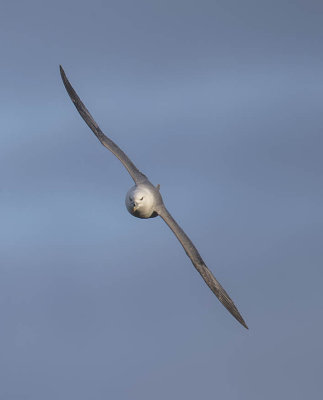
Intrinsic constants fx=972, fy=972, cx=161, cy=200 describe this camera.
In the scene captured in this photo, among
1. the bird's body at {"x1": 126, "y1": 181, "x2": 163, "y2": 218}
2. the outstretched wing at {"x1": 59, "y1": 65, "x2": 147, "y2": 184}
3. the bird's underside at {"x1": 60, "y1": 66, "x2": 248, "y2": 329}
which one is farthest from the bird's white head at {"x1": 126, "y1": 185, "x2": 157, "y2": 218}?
the outstretched wing at {"x1": 59, "y1": 65, "x2": 147, "y2": 184}

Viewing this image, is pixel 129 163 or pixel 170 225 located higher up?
pixel 129 163

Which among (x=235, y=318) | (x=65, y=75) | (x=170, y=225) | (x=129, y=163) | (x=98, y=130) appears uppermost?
(x=65, y=75)

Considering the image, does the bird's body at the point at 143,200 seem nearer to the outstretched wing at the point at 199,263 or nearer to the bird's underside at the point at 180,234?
the bird's underside at the point at 180,234

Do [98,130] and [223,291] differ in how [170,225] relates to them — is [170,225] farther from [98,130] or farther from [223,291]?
[98,130]

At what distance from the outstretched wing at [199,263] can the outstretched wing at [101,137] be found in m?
2.56

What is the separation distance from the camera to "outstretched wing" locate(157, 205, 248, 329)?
46781 mm

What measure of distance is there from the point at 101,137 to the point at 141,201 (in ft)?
22.8

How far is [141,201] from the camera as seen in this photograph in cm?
4662

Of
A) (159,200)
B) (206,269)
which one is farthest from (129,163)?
(206,269)

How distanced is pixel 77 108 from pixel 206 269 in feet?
43.4

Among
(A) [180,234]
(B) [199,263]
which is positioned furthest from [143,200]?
(B) [199,263]

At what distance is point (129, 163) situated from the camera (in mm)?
49688

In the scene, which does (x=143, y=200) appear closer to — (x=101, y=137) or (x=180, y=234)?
(x=180, y=234)

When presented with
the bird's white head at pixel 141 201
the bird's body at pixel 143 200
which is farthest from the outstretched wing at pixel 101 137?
the bird's white head at pixel 141 201
